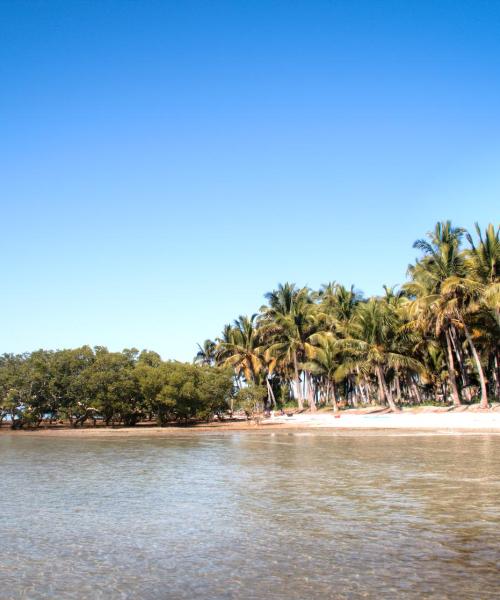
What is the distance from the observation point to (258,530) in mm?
9148

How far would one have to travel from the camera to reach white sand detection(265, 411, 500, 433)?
31.8m

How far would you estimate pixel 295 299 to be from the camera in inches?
2308

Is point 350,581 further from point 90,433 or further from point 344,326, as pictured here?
point 344,326

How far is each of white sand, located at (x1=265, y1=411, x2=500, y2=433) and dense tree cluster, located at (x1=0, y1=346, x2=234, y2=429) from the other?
33.3ft

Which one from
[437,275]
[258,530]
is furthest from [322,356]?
[258,530]

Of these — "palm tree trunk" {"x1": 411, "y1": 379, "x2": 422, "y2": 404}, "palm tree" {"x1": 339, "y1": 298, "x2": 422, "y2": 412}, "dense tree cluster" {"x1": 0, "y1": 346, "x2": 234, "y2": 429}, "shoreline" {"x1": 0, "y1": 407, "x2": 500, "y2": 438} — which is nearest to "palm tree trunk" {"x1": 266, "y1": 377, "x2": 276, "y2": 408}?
"palm tree trunk" {"x1": 411, "y1": 379, "x2": 422, "y2": 404}

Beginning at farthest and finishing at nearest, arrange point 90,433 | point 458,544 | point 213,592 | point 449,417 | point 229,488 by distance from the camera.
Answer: point 90,433 < point 449,417 < point 229,488 < point 458,544 < point 213,592

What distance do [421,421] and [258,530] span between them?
28859mm

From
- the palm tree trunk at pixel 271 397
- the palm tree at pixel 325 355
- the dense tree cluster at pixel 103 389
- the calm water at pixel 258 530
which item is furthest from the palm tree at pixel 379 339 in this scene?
the calm water at pixel 258 530

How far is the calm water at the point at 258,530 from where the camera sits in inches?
252

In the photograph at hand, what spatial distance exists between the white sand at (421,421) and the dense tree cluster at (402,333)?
2.92 meters

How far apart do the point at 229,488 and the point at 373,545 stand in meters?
6.24

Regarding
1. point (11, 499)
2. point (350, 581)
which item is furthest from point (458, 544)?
point (11, 499)

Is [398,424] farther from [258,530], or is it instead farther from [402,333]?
[258,530]
